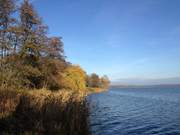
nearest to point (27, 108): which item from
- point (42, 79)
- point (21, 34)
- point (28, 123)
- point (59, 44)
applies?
point (28, 123)

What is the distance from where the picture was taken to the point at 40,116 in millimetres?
9281

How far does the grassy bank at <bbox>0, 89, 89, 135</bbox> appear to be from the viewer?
8.37m

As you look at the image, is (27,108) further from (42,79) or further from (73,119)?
(42,79)

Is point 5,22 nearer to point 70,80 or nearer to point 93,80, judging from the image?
point 70,80

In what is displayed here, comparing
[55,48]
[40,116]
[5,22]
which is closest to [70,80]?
[55,48]

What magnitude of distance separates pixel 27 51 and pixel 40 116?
2463cm

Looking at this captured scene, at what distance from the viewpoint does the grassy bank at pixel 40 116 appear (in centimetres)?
837

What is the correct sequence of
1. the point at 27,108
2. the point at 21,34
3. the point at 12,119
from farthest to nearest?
the point at 21,34 < the point at 27,108 < the point at 12,119

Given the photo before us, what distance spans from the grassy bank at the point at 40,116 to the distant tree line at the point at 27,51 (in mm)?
10900

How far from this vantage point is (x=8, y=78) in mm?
21172

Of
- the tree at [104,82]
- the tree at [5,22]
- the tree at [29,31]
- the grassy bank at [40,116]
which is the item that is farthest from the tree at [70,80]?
the tree at [104,82]

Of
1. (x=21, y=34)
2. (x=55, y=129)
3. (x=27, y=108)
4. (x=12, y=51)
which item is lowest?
(x=55, y=129)

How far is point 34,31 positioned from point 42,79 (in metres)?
8.01

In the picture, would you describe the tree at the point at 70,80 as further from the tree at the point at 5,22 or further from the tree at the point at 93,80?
the tree at the point at 93,80
